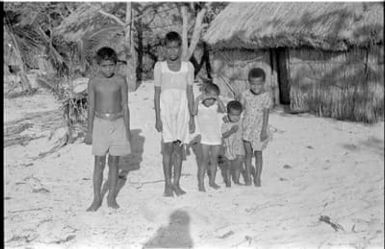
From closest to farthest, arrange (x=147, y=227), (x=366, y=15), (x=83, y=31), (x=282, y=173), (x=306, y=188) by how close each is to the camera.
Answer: (x=147, y=227) → (x=306, y=188) → (x=282, y=173) → (x=366, y=15) → (x=83, y=31)

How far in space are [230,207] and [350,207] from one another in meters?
1.12

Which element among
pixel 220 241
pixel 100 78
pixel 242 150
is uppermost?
pixel 100 78

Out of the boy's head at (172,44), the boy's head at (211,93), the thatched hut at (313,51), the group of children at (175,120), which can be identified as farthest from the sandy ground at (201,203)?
the thatched hut at (313,51)

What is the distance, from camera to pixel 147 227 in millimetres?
4418

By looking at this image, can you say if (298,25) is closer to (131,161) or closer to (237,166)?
(131,161)

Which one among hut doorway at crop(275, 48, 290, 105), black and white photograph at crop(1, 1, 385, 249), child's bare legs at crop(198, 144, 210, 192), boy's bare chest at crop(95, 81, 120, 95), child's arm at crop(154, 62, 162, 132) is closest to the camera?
black and white photograph at crop(1, 1, 385, 249)

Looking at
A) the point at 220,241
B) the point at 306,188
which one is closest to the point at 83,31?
the point at 306,188

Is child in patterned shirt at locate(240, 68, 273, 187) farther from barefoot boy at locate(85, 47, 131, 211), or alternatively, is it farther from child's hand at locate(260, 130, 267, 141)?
barefoot boy at locate(85, 47, 131, 211)

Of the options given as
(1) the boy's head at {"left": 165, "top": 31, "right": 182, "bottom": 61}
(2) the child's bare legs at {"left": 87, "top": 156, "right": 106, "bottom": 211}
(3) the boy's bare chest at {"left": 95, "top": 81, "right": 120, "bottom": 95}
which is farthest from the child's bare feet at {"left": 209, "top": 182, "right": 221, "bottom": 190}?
(3) the boy's bare chest at {"left": 95, "top": 81, "right": 120, "bottom": 95}

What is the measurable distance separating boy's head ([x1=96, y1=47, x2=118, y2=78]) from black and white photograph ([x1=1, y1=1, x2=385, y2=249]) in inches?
0.5

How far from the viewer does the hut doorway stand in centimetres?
1177

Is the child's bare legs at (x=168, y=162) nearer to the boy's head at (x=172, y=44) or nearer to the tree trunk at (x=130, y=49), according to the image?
the boy's head at (x=172, y=44)

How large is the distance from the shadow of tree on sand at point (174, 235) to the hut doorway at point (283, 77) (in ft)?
25.1

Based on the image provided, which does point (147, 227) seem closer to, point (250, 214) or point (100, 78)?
point (250, 214)
